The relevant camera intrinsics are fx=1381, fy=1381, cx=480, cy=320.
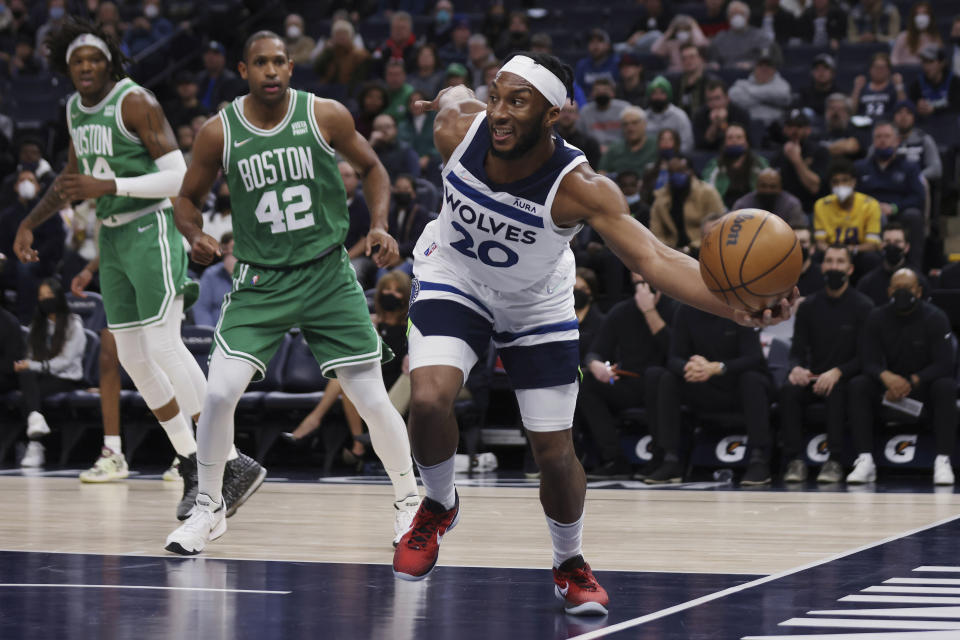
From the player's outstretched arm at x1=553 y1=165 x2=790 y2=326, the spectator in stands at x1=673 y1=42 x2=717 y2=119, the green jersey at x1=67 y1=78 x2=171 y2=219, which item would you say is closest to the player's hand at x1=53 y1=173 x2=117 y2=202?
the green jersey at x1=67 y1=78 x2=171 y2=219

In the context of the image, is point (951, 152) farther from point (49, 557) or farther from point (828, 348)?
point (49, 557)

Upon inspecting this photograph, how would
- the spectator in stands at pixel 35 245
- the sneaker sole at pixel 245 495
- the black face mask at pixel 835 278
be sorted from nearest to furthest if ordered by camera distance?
the sneaker sole at pixel 245 495, the black face mask at pixel 835 278, the spectator in stands at pixel 35 245

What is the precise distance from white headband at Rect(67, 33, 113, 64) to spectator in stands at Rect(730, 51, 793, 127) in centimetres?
689

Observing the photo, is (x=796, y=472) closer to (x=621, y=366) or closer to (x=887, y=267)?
(x=621, y=366)

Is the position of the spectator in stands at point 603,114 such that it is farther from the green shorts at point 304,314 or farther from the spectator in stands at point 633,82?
the green shorts at point 304,314

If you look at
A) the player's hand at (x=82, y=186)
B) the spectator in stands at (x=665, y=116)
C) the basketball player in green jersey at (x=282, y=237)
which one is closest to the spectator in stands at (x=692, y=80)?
the spectator in stands at (x=665, y=116)

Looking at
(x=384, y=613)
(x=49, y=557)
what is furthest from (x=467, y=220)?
(x=49, y=557)

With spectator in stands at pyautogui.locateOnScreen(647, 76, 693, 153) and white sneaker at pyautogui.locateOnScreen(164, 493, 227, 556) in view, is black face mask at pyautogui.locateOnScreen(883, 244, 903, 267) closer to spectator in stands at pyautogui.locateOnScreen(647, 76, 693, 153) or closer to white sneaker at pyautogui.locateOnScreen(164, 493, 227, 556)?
spectator in stands at pyautogui.locateOnScreen(647, 76, 693, 153)

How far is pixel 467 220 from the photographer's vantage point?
4129 millimetres

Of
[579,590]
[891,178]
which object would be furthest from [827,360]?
[579,590]

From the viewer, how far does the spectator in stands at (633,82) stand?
41.5 feet

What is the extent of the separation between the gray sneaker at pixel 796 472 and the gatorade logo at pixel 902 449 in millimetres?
610

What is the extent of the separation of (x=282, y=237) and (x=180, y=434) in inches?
70.8

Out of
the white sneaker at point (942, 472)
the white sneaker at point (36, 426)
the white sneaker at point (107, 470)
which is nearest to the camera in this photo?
the white sneaker at point (942, 472)
